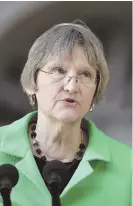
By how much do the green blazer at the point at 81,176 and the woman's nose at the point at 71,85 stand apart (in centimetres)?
14

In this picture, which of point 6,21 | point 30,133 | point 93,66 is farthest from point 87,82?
point 6,21

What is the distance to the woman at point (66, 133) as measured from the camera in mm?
718

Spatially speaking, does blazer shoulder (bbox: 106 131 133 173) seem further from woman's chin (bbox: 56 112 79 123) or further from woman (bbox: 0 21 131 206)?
woman's chin (bbox: 56 112 79 123)

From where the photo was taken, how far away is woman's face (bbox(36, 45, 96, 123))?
719mm

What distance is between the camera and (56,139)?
79 cm

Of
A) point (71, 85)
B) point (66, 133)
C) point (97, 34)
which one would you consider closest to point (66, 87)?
point (71, 85)

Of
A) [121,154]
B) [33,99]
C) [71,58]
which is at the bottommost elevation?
[121,154]

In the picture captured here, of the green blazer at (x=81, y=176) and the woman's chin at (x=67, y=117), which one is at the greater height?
the woman's chin at (x=67, y=117)

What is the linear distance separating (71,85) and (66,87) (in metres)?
0.01

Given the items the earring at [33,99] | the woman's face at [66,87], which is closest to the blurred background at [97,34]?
the earring at [33,99]

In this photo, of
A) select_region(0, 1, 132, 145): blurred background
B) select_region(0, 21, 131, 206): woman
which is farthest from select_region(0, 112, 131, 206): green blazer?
select_region(0, 1, 132, 145): blurred background

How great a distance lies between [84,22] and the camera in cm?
92

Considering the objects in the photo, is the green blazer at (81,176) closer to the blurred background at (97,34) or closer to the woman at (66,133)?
the woman at (66,133)

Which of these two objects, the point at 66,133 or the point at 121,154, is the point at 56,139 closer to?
the point at 66,133
